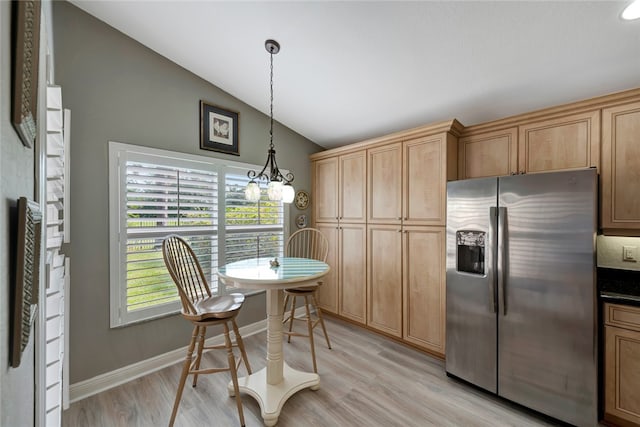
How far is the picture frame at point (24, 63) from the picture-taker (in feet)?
1.64

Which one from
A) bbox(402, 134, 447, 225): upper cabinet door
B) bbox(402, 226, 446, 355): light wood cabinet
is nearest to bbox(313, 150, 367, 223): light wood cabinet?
bbox(402, 134, 447, 225): upper cabinet door

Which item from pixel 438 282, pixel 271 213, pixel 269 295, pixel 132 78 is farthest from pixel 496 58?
pixel 132 78

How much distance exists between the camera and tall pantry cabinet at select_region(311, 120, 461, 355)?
8.37 feet

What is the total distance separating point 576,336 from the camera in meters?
1.72

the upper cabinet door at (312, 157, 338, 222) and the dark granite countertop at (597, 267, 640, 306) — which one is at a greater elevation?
the upper cabinet door at (312, 157, 338, 222)

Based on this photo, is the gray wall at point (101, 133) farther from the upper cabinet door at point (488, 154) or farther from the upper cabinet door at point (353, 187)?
the upper cabinet door at point (488, 154)

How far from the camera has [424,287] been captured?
8.64 ft

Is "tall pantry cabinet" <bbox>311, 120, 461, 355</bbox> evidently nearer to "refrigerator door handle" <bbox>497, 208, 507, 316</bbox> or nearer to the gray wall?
"refrigerator door handle" <bbox>497, 208, 507, 316</bbox>

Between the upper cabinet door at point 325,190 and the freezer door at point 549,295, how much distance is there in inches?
74.3

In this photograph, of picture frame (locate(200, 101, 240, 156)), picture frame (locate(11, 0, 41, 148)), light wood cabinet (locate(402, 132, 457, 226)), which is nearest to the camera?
picture frame (locate(11, 0, 41, 148))

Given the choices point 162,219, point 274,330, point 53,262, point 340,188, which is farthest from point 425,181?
point 53,262

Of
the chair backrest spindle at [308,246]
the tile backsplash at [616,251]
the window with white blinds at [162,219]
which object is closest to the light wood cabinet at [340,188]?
the chair backrest spindle at [308,246]

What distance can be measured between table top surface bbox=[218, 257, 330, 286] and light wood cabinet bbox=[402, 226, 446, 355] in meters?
1.07

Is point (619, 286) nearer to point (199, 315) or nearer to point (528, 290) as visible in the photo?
point (528, 290)
